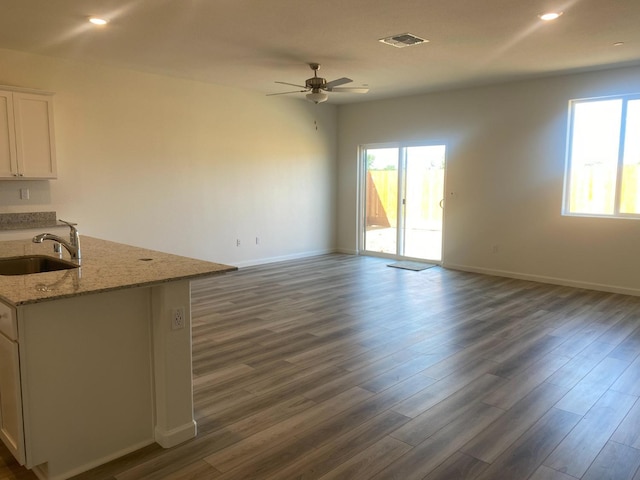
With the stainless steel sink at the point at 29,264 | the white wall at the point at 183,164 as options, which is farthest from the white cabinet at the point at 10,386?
the white wall at the point at 183,164

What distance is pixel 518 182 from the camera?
22.2ft

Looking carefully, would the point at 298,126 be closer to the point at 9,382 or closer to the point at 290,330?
the point at 290,330

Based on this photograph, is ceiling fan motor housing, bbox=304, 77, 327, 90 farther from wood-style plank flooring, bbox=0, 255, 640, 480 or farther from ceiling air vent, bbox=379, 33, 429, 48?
wood-style plank flooring, bbox=0, 255, 640, 480

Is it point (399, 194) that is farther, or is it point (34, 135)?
point (399, 194)

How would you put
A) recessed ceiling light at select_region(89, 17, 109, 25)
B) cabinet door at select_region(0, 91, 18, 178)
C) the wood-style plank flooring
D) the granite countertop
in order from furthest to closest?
Answer: 1. cabinet door at select_region(0, 91, 18, 178)
2. recessed ceiling light at select_region(89, 17, 109, 25)
3. the wood-style plank flooring
4. the granite countertop

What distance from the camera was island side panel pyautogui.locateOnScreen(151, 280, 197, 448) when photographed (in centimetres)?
242

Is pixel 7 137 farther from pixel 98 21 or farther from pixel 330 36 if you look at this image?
pixel 330 36

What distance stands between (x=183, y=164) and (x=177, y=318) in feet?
15.4

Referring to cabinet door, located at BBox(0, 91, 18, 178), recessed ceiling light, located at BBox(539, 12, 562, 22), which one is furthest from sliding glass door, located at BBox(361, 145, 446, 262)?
cabinet door, located at BBox(0, 91, 18, 178)

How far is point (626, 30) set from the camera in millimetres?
4309

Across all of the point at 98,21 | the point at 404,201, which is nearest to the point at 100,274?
the point at 98,21

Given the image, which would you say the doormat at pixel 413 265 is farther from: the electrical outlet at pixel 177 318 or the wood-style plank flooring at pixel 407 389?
the electrical outlet at pixel 177 318

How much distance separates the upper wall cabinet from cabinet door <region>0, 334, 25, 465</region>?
349cm

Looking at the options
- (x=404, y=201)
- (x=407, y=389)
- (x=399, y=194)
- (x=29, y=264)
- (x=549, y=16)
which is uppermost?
(x=549, y=16)
